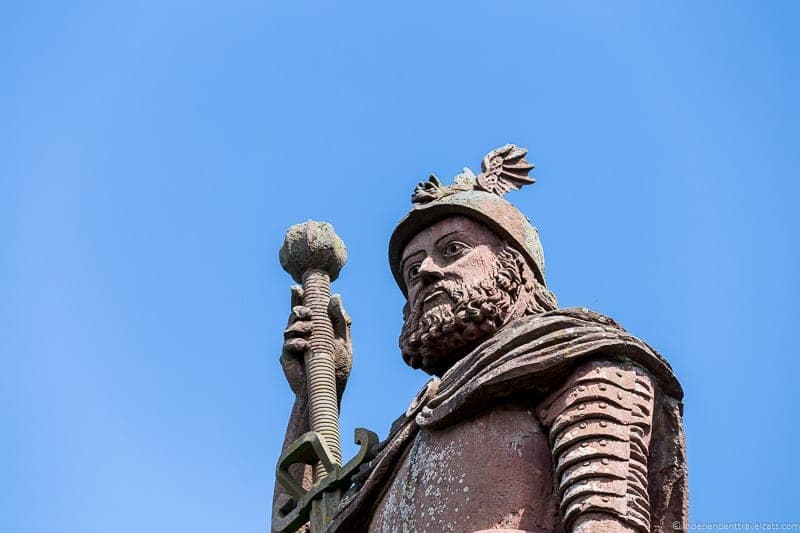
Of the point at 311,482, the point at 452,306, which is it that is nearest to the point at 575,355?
the point at 452,306

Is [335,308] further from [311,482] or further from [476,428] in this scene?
[476,428]

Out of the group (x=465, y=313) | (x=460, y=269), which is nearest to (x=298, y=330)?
(x=460, y=269)

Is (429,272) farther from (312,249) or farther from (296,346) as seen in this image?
(312,249)

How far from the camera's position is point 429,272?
12984 millimetres

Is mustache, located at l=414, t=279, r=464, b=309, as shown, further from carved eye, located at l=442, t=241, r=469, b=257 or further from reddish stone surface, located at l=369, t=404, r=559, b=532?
reddish stone surface, located at l=369, t=404, r=559, b=532

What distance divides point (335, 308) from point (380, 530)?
9.64 feet

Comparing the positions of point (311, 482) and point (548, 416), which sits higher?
point (311, 482)

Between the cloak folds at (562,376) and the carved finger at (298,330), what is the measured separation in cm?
248

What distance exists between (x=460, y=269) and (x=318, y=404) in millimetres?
1942

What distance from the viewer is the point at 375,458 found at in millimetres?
12773

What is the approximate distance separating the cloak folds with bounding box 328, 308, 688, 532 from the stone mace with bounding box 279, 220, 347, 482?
1.95 m

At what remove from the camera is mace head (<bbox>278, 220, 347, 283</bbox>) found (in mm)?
15094

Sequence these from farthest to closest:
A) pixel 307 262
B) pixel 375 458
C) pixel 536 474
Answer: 1. pixel 307 262
2. pixel 375 458
3. pixel 536 474

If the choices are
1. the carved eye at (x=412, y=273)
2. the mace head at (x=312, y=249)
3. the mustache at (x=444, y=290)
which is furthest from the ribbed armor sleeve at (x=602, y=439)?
the mace head at (x=312, y=249)
